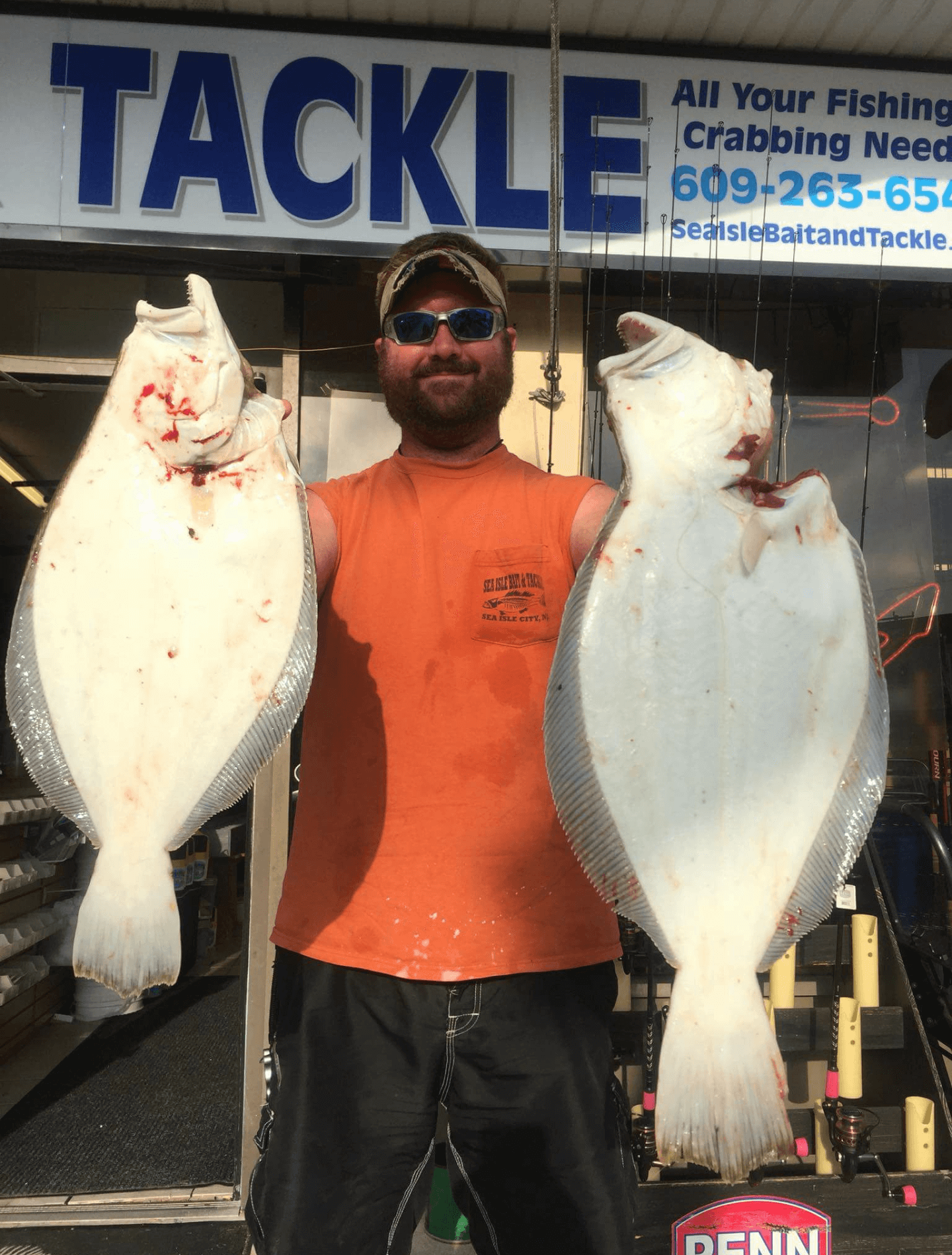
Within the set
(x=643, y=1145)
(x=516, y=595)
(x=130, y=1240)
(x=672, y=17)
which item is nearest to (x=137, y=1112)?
(x=130, y=1240)

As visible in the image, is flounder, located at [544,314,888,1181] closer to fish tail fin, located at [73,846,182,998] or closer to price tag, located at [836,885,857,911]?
fish tail fin, located at [73,846,182,998]

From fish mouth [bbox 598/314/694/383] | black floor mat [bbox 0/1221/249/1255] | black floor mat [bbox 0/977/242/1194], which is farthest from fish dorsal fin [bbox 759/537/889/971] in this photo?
black floor mat [bbox 0/977/242/1194]

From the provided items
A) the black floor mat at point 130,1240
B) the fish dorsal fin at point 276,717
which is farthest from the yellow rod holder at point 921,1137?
the fish dorsal fin at point 276,717

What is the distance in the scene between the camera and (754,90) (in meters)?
3.18

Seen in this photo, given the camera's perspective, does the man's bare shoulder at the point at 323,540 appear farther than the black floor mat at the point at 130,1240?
No

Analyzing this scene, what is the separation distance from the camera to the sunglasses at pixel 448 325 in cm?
187

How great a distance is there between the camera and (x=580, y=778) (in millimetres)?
1203

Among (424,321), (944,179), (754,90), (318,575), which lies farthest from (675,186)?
(318,575)

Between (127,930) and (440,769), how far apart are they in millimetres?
648

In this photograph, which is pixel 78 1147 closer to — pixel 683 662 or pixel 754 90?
pixel 683 662

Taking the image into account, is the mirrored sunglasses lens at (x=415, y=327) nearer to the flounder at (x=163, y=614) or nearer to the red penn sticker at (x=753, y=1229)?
the flounder at (x=163, y=614)

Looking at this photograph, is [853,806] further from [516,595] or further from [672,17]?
[672,17]

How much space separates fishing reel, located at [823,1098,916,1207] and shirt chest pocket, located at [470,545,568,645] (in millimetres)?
1982

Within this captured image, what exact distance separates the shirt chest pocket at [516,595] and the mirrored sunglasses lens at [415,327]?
1.60 ft
